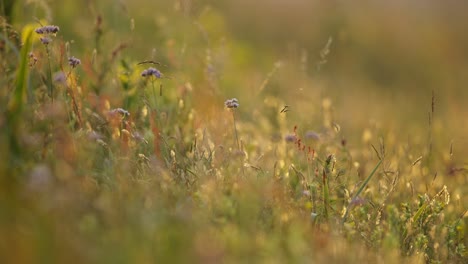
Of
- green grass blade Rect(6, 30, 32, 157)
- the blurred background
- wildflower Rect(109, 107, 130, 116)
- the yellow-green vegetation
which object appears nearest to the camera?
the yellow-green vegetation

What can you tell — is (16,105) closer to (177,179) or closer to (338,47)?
(177,179)

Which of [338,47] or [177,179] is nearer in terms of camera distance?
[177,179]

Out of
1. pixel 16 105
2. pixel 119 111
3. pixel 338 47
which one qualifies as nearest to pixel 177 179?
pixel 119 111

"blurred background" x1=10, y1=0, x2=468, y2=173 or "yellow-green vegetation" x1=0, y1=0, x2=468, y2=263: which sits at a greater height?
"blurred background" x1=10, y1=0, x2=468, y2=173

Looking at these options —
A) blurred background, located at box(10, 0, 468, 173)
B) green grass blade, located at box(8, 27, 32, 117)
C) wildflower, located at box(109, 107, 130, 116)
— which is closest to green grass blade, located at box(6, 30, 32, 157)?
green grass blade, located at box(8, 27, 32, 117)

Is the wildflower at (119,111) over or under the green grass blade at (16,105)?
over

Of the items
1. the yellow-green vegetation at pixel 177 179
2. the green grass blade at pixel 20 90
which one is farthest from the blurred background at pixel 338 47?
the green grass blade at pixel 20 90

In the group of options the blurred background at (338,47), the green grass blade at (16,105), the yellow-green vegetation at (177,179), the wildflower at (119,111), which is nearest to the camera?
the yellow-green vegetation at (177,179)

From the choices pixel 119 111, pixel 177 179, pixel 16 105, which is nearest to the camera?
pixel 16 105

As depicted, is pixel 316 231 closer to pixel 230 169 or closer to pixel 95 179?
pixel 230 169

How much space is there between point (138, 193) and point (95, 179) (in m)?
0.37

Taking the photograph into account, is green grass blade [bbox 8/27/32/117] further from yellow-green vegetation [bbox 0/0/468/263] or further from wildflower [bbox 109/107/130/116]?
wildflower [bbox 109/107/130/116]

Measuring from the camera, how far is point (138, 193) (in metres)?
2.05

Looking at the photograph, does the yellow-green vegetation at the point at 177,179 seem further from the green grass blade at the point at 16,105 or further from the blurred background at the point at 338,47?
the blurred background at the point at 338,47
